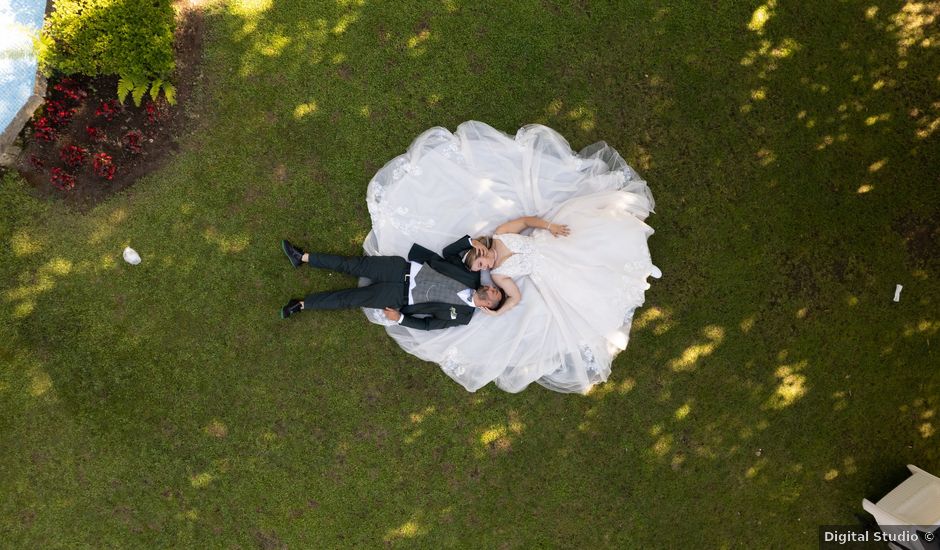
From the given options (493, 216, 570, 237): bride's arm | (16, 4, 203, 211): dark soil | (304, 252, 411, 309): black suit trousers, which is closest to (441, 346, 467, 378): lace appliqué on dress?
(304, 252, 411, 309): black suit trousers

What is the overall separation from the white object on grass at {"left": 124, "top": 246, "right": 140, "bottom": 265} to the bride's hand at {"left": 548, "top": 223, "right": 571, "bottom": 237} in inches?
178

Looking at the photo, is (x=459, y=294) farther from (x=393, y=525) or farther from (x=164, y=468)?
(x=164, y=468)

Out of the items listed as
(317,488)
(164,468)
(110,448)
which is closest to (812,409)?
(317,488)

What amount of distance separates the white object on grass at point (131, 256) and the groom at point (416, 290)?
1710 mm

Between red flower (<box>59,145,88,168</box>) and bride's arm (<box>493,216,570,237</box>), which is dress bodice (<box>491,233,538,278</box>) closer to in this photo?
bride's arm (<box>493,216,570,237</box>)

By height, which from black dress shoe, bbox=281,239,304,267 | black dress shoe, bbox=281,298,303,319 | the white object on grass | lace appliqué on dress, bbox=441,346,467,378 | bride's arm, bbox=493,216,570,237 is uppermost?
bride's arm, bbox=493,216,570,237

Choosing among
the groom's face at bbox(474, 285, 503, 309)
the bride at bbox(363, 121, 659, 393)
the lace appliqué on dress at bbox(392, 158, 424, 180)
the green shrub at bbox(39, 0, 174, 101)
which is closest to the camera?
the green shrub at bbox(39, 0, 174, 101)

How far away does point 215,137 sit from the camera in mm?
6172

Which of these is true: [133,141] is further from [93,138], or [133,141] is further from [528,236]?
[528,236]

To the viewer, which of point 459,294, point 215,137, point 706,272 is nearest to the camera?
point 459,294

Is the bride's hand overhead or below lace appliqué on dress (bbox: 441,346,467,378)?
overhead

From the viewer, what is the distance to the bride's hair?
18.4 ft

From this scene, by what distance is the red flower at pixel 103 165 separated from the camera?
5.91 m

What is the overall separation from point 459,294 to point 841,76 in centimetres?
560
